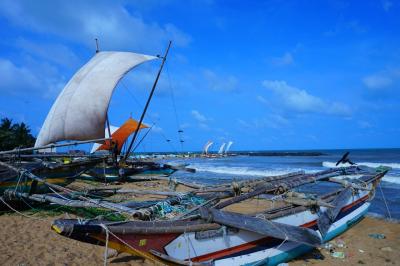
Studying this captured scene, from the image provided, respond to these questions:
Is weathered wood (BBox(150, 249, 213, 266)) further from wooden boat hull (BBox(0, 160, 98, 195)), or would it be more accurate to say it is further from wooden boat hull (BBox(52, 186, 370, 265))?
wooden boat hull (BBox(0, 160, 98, 195))

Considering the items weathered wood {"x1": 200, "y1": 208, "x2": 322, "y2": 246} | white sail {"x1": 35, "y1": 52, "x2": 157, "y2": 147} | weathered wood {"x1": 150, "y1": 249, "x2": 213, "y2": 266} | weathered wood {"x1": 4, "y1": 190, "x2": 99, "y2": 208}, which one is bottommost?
weathered wood {"x1": 150, "y1": 249, "x2": 213, "y2": 266}

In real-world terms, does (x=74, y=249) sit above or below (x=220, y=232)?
below

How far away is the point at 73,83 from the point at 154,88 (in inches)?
178

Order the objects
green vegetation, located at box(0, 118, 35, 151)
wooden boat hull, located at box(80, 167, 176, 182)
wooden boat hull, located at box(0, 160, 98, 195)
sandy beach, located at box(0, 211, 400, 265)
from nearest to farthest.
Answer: sandy beach, located at box(0, 211, 400, 265) → wooden boat hull, located at box(0, 160, 98, 195) → wooden boat hull, located at box(80, 167, 176, 182) → green vegetation, located at box(0, 118, 35, 151)

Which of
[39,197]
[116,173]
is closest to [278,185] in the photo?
[39,197]

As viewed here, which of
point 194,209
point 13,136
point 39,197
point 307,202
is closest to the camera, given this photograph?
point 194,209

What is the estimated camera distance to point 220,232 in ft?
19.1

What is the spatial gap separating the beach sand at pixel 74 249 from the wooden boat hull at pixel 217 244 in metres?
0.70

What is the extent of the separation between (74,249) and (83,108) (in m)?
10.4

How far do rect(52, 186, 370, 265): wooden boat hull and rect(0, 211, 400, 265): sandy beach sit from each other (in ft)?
2.21

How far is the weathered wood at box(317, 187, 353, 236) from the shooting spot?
771 centimetres

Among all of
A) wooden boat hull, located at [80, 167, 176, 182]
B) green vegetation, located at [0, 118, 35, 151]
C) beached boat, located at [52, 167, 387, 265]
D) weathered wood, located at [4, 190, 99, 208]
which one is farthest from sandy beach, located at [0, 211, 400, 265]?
green vegetation, located at [0, 118, 35, 151]

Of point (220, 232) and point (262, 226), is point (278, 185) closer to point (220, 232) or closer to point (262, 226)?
point (262, 226)

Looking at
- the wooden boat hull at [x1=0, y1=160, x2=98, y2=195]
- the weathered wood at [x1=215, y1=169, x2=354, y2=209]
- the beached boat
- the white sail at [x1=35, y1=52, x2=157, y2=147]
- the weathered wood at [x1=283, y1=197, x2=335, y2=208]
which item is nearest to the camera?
the beached boat
